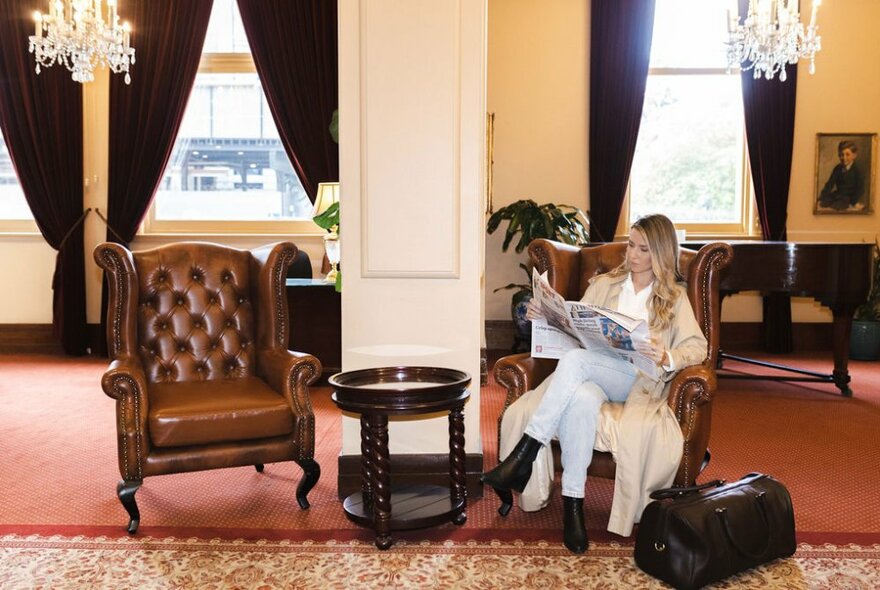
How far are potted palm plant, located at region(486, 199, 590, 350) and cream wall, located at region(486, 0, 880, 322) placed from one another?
1.48ft

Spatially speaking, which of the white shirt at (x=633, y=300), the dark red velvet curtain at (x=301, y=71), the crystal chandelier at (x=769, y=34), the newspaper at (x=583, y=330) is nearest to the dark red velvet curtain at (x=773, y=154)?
the crystal chandelier at (x=769, y=34)

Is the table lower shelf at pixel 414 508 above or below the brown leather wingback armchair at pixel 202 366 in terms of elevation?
below

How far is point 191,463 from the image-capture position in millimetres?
3201

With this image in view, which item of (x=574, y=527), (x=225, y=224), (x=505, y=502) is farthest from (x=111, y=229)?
(x=574, y=527)

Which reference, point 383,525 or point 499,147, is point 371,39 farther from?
point 499,147

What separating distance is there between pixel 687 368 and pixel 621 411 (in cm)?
29

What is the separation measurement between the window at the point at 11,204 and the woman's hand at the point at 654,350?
652 cm

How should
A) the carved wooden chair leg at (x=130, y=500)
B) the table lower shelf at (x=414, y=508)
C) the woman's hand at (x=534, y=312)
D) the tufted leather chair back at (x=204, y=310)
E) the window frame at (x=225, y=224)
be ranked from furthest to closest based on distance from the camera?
the window frame at (x=225, y=224), the tufted leather chair back at (x=204, y=310), the woman's hand at (x=534, y=312), the carved wooden chair leg at (x=130, y=500), the table lower shelf at (x=414, y=508)

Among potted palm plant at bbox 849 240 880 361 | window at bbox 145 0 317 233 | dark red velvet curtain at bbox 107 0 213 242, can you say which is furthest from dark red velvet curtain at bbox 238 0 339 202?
potted palm plant at bbox 849 240 880 361

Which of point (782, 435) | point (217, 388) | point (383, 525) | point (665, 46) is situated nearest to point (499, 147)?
point (665, 46)

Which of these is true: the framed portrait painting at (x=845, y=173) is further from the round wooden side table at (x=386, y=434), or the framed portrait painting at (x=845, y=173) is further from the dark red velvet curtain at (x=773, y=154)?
the round wooden side table at (x=386, y=434)

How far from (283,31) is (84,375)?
3317mm

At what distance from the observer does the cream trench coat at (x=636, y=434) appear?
9.59 ft

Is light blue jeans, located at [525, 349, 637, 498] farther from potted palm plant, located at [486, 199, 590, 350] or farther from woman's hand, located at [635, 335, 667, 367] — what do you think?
potted palm plant, located at [486, 199, 590, 350]
